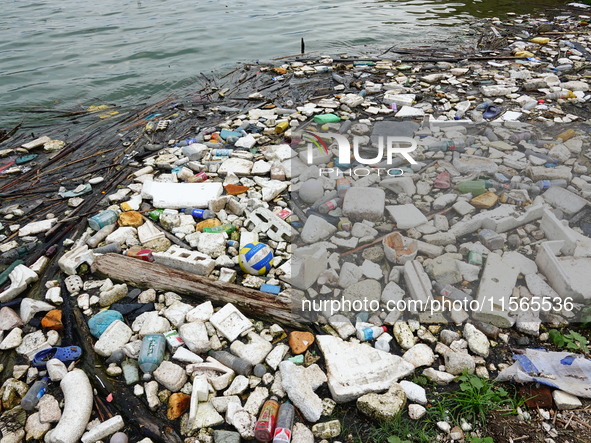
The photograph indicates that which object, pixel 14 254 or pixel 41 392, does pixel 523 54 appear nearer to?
pixel 14 254

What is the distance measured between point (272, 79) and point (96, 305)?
21.8 feet

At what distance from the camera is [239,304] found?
10.5 ft

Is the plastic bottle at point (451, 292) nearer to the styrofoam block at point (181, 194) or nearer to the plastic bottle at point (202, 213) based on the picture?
the plastic bottle at point (202, 213)

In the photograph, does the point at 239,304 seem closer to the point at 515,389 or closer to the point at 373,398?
the point at 373,398

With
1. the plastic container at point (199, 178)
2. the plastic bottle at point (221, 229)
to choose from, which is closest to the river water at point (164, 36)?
the plastic container at point (199, 178)

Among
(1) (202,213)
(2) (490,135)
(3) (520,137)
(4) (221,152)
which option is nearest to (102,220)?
(1) (202,213)

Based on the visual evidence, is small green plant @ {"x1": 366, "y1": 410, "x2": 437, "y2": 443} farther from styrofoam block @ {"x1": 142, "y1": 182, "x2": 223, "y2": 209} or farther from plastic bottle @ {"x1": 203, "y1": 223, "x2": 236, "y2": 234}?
styrofoam block @ {"x1": 142, "y1": 182, "x2": 223, "y2": 209}

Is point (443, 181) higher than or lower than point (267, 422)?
higher

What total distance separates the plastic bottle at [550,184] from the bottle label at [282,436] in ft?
11.3

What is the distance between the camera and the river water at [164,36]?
882cm

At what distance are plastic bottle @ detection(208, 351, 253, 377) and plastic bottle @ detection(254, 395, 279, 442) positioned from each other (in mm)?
292

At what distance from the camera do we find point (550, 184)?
3.99 m

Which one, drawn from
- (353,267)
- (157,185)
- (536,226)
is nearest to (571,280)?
(536,226)

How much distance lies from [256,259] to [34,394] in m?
1.83
